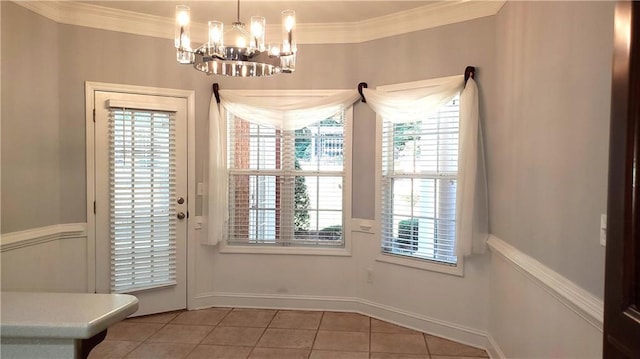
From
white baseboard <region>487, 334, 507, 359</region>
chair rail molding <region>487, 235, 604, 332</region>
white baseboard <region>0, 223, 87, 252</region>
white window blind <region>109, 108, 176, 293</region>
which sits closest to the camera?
chair rail molding <region>487, 235, 604, 332</region>

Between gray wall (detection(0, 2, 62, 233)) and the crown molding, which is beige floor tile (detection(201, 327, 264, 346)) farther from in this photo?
the crown molding

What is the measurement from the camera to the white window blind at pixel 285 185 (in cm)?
375

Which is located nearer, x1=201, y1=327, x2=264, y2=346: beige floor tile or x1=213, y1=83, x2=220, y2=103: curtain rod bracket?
x1=201, y1=327, x2=264, y2=346: beige floor tile

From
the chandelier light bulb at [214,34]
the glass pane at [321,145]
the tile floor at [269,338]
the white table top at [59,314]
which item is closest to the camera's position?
the white table top at [59,314]

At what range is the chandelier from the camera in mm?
2018

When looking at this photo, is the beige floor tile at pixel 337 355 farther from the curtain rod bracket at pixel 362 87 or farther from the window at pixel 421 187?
the curtain rod bracket at pixel 362 87

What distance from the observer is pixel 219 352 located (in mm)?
2947

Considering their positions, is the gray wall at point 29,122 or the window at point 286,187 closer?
the gray wall at point 29,122

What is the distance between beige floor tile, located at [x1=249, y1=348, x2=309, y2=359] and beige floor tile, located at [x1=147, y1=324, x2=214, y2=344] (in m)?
0.53

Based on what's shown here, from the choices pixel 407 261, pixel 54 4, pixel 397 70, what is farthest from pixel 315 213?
pixel 54 4

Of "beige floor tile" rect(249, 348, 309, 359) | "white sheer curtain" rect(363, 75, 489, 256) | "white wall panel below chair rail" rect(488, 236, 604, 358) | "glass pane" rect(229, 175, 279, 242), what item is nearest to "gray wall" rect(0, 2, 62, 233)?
"glass pane" rect(229, 175, 279, 242)

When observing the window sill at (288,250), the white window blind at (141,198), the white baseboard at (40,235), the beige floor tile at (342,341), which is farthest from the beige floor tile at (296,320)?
the white baseboard at (40,235)

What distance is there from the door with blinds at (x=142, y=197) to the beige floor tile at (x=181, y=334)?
38 cm

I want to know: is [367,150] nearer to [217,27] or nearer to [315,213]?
[315,213]
